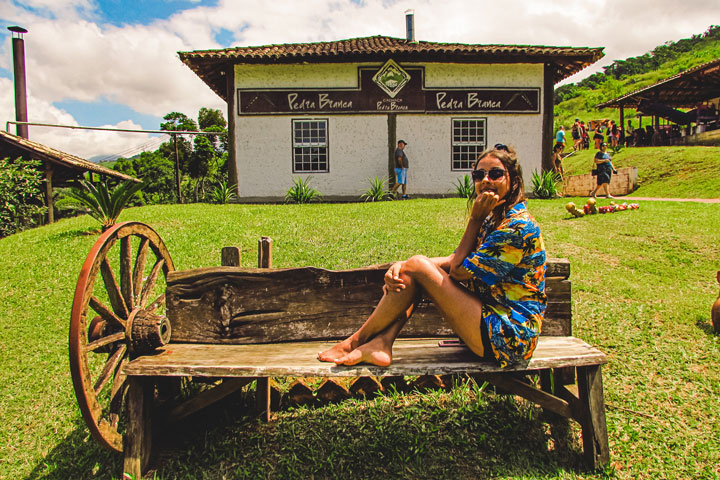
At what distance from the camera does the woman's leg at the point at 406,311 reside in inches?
103

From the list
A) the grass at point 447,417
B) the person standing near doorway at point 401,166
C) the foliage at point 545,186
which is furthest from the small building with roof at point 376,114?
the grass at point 447,417

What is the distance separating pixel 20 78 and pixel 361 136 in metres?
18.8

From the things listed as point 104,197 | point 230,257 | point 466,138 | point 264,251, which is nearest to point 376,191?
point 466,138

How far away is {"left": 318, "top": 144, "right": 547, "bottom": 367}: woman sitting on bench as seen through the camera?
8.38ft

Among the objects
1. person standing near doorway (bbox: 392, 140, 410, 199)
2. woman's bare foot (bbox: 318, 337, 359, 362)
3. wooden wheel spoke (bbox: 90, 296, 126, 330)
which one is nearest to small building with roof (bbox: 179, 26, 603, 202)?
person standing near doorway (bbox: 392, 140, 410, 199)

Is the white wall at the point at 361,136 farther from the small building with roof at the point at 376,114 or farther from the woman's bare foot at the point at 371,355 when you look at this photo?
the woman's bare foot at the point at 371,355

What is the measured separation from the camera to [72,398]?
3738 millimetres

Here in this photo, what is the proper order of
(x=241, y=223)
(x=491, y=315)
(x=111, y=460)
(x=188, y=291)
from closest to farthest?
(x=491, y=315)
(x=111, y=460)
(x=188, y=291)
(x=241, y=223)

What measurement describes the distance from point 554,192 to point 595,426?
479 inches

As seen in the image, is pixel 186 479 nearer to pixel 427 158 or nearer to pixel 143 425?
pixel 143 425

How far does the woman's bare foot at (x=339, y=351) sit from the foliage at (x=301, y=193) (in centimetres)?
1120

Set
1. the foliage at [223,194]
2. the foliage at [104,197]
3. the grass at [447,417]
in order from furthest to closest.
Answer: the foliage at [223,194] → the foliage at [104,197] → the grass at [447,417]

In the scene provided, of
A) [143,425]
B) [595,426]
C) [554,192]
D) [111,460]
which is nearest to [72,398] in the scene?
[111,460]

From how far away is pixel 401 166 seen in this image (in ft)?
45.2
